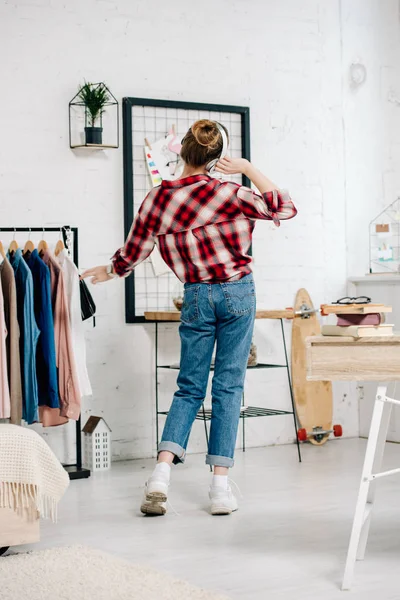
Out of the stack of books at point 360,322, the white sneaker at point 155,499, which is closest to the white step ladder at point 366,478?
the stack of books at point 360,322

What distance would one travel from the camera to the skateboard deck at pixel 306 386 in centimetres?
518

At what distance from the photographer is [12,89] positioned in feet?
14.8

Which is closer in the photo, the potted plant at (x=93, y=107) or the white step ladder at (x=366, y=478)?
the white step ladder at (x=366, y=478)

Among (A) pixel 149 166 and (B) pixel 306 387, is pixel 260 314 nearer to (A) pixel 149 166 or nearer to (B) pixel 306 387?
(B) pixel 306 387

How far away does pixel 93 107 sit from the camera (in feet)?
15.0

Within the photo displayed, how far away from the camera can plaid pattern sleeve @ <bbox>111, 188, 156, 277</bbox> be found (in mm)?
3488

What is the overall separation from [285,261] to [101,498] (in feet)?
6.60

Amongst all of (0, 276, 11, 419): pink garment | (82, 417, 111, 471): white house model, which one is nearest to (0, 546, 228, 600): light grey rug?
(0, 276, 11, 419): pink garment

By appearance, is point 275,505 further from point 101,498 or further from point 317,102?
point 317,102

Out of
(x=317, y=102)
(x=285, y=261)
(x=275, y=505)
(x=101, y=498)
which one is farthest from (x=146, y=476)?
(x=317, y=102)

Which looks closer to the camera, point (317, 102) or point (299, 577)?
point (299, 577)

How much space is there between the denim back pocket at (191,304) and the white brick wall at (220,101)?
4.35ft

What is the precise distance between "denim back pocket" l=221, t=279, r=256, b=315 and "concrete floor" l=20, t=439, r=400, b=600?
739 millimetres

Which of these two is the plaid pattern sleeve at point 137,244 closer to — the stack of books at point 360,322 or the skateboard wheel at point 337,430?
the stack of books at point 360,322
